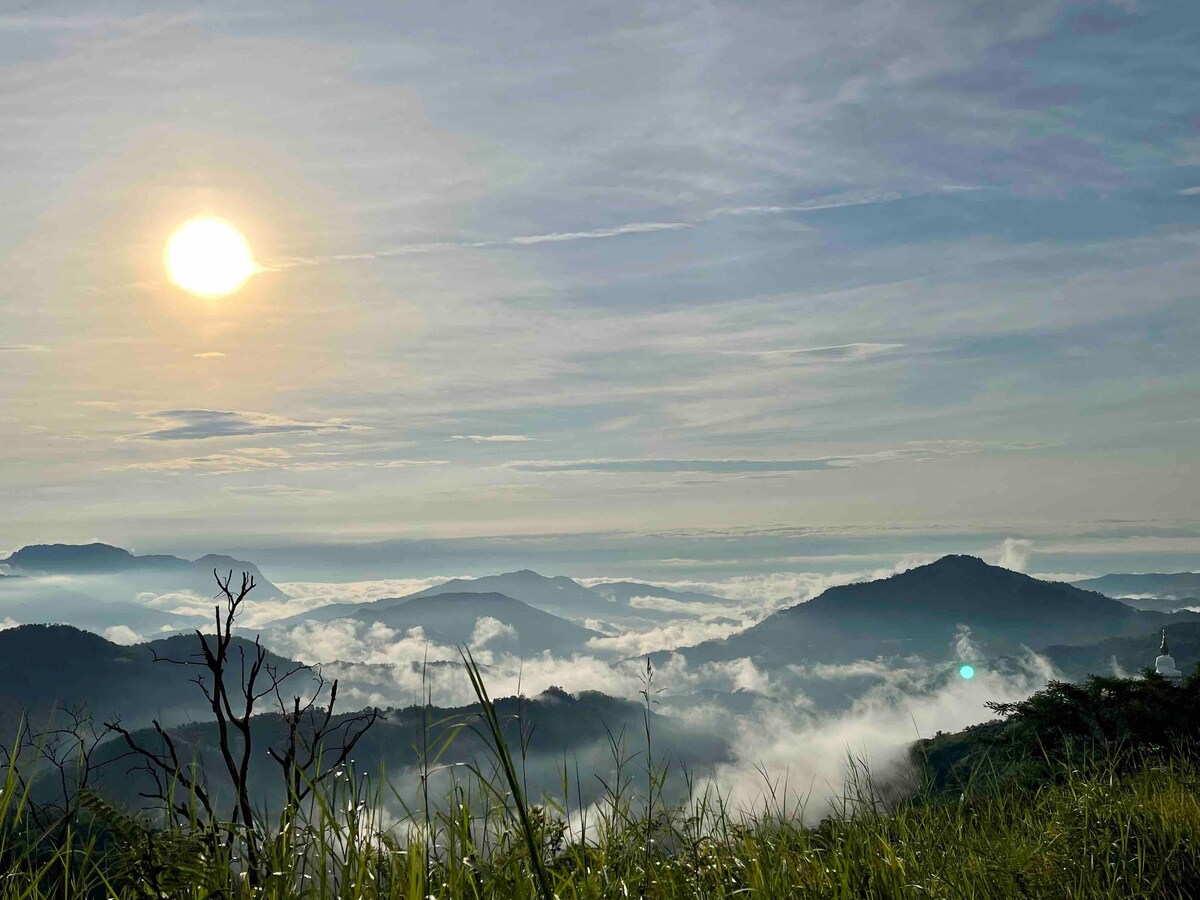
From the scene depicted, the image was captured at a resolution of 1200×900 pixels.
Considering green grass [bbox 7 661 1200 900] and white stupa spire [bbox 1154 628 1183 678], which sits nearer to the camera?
green grass [bbox 7 661 1200 900]

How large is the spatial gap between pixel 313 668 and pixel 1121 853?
565 centimetres

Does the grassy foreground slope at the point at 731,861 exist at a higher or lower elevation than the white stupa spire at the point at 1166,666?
higher

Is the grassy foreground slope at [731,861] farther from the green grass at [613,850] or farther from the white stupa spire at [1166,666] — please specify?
the white stupa spire at [1166,666]

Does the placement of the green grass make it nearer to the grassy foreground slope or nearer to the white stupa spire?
the grassy foreground slope

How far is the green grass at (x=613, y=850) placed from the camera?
3525 millimetres

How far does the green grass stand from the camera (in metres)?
3.53

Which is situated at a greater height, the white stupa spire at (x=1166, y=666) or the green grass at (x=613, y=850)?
the green grass at (x=613, y=850)

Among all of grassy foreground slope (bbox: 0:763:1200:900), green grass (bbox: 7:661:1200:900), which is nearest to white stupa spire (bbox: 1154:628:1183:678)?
grassy foreground slope (bbox: 0:763:1200:900)

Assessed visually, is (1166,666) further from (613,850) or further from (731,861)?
(613,850)

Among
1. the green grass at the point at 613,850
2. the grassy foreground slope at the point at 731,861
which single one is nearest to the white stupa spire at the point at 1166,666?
the grassy foreground slope at the point at 731,861

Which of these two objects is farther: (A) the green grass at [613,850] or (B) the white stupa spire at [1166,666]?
(B) the white stupa spire at [1166,666]

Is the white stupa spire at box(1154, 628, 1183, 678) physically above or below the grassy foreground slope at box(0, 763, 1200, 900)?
below

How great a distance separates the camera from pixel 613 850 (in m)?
4.83

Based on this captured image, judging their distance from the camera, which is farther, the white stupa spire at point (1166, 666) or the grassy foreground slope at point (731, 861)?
the white stupa spire at point (1166, 666)
